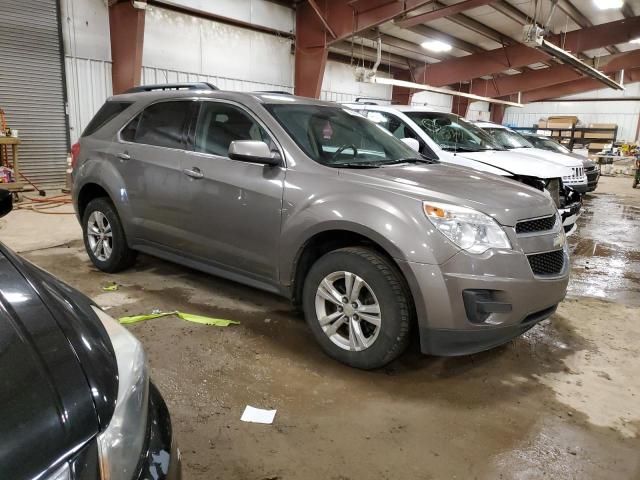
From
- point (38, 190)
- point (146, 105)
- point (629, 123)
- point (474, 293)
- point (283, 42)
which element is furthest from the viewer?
point (629, 123)

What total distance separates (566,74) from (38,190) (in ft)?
60.3

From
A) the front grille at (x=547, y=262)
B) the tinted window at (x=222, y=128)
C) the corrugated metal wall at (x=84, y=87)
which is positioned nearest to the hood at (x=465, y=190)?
the front grille at (x=547, y=262)

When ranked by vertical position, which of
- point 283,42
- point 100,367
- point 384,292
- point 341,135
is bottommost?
point 384,292

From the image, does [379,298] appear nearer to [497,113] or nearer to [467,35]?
[467,35]

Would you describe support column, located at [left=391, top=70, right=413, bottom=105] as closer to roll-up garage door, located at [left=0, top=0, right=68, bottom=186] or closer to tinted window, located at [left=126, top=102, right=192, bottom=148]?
roll-up garage door, located at [left=0, top=0, right=68, bottom=186]

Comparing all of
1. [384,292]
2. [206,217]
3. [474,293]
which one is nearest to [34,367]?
[384,292]

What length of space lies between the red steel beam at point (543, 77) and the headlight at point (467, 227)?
58.2ft

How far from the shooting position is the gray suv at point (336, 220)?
2.39 m

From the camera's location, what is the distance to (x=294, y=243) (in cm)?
280

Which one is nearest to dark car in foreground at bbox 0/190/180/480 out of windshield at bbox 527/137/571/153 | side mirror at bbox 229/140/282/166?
side mirror at bbox 229/140/282/166

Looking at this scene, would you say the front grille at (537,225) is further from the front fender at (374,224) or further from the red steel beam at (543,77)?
the red steel beam at (543,77)

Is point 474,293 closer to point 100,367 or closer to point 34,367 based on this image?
point 100,367

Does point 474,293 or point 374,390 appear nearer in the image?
point 474,293

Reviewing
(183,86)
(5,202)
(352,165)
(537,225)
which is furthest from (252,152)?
(537,225)
